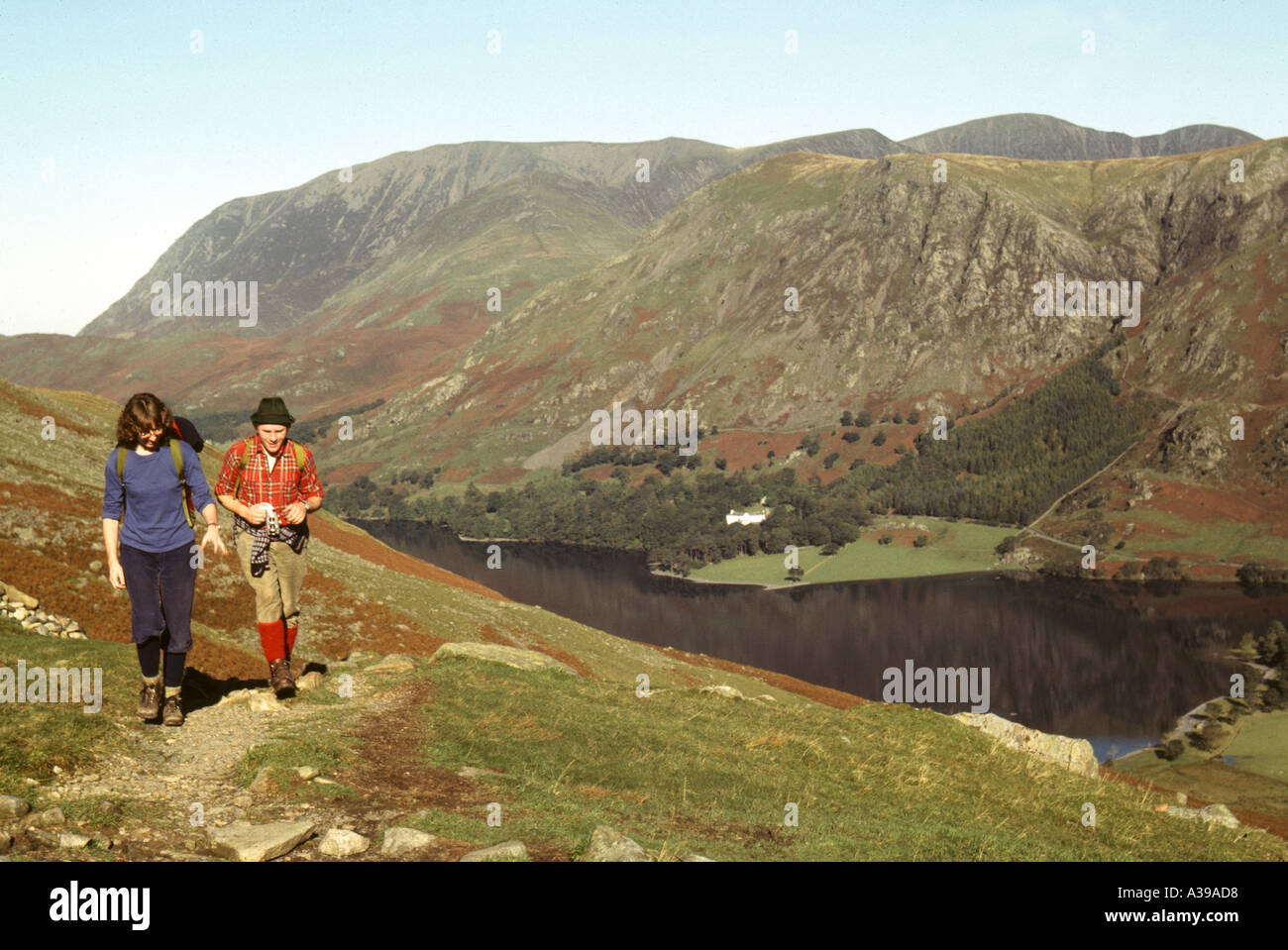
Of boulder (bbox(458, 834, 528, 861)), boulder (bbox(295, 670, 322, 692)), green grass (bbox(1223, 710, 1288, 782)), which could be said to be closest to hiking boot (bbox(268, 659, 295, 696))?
boulder (bbox(295, 670, 322, 692))

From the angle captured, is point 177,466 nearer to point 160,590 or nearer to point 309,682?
point 160,590

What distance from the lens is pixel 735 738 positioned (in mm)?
22969

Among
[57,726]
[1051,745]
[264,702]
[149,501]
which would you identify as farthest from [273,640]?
[1051,745]

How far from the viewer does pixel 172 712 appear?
1722cm

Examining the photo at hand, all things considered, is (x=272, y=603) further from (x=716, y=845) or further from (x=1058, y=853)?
(x=1058, y=853)

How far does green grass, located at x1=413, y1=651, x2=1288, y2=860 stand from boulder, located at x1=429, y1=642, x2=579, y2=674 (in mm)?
1607

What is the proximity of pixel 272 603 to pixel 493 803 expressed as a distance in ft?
24.5

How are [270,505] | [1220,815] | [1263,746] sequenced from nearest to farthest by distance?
[270,505]
[1220,815]
[1263,746]

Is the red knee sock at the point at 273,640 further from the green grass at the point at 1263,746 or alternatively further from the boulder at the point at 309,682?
the green grass at the point at 1263,746

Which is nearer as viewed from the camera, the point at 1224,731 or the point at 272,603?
the point at 272,603

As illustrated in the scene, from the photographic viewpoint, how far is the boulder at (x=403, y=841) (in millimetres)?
12109

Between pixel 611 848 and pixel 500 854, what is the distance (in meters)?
1.29

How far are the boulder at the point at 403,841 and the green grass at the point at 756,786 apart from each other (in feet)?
1.62
